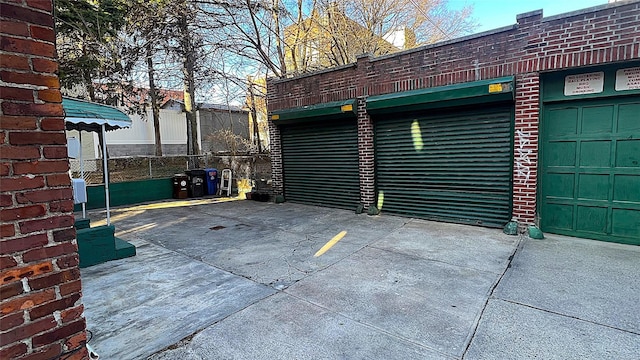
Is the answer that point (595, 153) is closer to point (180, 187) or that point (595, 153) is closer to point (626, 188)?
point (626, 188)

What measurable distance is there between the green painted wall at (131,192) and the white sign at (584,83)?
1097cm

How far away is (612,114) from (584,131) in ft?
1.29

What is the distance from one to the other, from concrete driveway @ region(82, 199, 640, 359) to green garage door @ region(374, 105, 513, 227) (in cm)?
67

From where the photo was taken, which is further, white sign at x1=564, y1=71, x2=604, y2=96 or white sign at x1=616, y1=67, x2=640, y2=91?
white sign at x1=564, y1=71, x2=604, y2=96

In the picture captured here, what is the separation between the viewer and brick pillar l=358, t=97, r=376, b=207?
24.2 ft

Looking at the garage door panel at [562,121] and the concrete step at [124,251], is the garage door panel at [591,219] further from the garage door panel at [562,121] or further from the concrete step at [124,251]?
the concrete step at [124,251]

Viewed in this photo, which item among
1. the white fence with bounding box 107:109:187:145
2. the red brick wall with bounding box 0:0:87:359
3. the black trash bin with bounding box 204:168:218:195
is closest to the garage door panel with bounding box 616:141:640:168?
the red brick wall with bounding box 0:0:87:359

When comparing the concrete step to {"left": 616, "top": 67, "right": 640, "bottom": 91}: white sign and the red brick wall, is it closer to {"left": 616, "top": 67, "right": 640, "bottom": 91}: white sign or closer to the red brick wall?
the red brick wall

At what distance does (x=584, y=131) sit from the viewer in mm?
5055

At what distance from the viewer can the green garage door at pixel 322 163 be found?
313 inches

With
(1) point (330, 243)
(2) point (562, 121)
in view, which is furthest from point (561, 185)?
(1) point (330, 243)

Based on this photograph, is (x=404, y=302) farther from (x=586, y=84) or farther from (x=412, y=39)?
(x=412, y=39)

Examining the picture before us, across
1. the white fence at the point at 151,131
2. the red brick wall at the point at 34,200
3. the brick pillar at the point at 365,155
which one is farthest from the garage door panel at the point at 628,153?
the white fence at the point at 151,131

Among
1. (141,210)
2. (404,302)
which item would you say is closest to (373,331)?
(404,302)
